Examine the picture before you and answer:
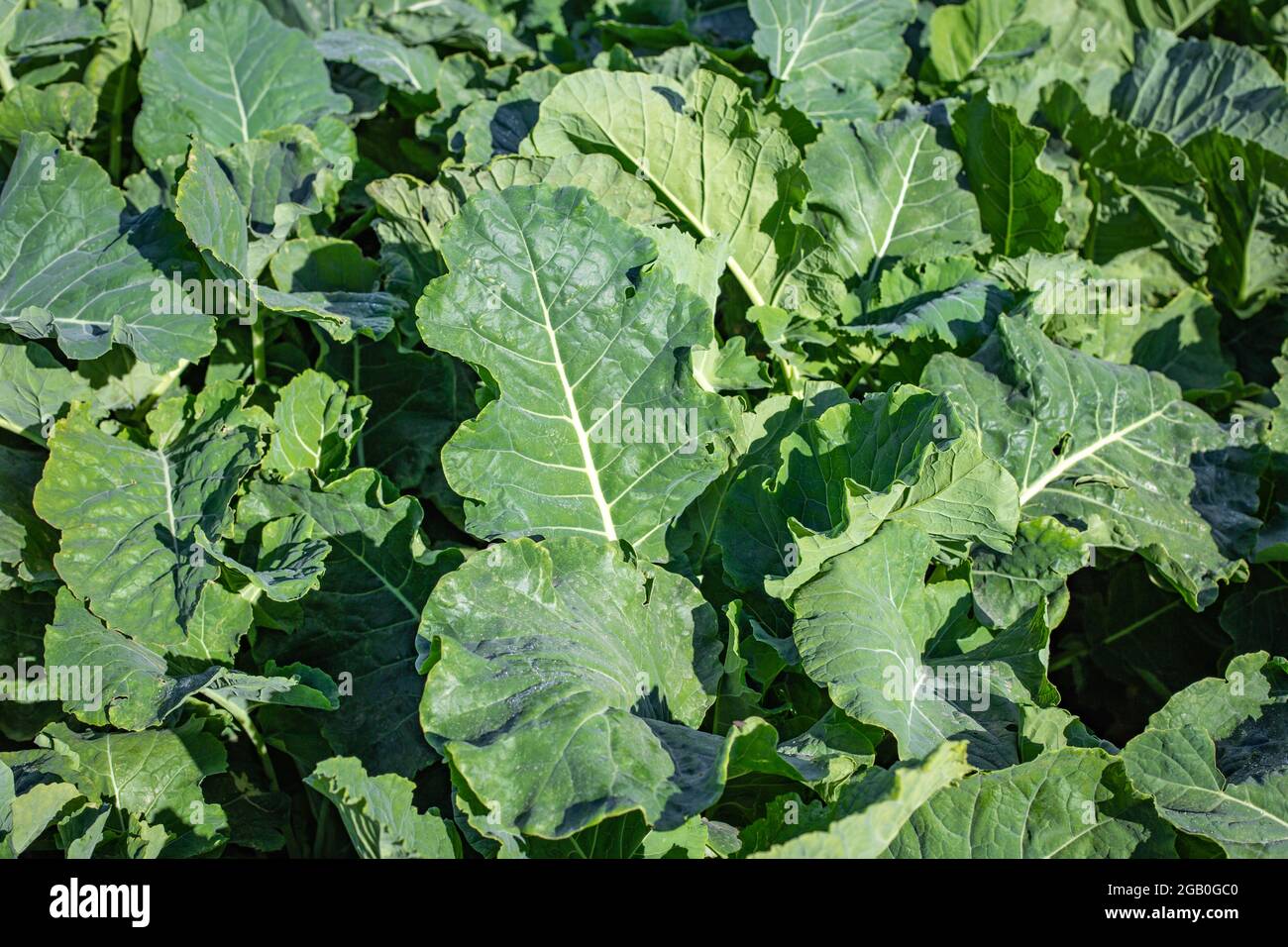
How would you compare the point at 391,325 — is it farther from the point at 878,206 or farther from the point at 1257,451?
the point at 1257,451

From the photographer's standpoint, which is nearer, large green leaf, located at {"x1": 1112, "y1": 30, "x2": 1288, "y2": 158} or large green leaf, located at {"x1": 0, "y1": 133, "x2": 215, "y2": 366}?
large green leaf, located at {"x1": 0, "y1": 133, "x2": 215, "y2": 366}

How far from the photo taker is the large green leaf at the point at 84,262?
3123 millimetres

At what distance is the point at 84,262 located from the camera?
130 inches

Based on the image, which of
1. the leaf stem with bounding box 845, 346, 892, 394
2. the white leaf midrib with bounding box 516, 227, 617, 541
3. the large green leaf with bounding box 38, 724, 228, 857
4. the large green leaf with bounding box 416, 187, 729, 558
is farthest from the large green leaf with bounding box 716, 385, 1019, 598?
the large green leaf with bounding box 38, 724, 228, 857

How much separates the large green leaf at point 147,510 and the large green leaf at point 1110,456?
1.93 metres

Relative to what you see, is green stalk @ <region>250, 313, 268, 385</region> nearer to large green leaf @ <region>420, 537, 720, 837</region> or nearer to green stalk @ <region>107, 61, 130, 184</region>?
green stalk @ <region>107, 61, 130, 184</region>

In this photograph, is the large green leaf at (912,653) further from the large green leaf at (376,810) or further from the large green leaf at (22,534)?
the large green leaf at (22,534)

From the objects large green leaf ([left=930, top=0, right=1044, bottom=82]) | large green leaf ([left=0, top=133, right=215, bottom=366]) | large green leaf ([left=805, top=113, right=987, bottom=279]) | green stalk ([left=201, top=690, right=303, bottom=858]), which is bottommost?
green stalk ([left=201, top=690, right=303, bottom=858])

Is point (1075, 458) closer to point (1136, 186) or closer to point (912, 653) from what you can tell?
point (912, 653)

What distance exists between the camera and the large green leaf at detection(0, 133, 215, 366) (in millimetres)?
3123

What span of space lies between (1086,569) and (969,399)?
1.06m

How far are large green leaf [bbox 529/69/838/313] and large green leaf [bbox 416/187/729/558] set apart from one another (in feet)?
1.94

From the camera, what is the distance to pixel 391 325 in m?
3.09
